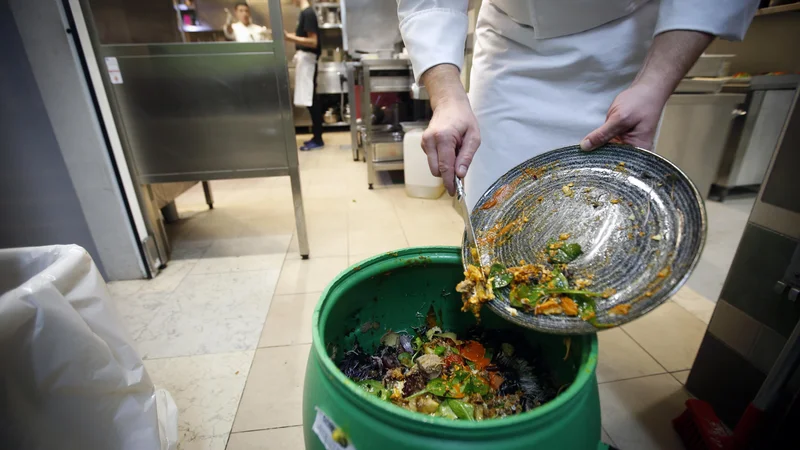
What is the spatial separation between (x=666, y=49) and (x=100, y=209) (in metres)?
1.72

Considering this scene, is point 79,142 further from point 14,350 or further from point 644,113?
point 644,113

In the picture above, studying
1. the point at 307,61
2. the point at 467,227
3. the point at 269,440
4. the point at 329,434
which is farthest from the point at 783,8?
the point at 307,61

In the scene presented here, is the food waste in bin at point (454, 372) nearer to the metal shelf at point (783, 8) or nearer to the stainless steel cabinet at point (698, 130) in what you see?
the stainless steel cabinet at point (698, 130)

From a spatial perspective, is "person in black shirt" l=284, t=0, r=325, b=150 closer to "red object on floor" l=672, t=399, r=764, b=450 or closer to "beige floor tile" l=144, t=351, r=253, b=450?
"beige floor tile" l=144, t=351, r=253, b=450

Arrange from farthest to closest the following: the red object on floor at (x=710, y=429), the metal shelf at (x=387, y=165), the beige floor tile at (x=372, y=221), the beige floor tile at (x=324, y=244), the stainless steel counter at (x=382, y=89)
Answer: the metal shelf at (x=387, y=165) → the stainless steel counter at (x=382, y=89) → the beige floor tile at (x=372, y=221) → the beige floor tile at (x=324, y=244) → the red object on floor at (x=710, y=429)

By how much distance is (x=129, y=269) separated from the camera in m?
1.49

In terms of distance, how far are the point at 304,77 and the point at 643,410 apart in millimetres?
3701

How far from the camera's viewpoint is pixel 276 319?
50.0 inches

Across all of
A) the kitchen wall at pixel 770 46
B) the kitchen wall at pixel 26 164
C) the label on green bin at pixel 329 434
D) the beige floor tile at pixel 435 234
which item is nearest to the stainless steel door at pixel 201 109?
the kitchen wall at pixel 26 164

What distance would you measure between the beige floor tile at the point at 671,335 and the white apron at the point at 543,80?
644 millimetres

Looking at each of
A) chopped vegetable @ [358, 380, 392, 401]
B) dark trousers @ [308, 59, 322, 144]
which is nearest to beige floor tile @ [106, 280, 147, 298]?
chopped vegetable @ [358, 380, 392, 401]

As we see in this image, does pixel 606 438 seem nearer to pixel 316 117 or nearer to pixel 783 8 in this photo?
pixel 783 8

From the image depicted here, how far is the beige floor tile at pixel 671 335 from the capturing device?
3.61ft

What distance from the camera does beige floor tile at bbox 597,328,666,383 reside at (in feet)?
3.44
